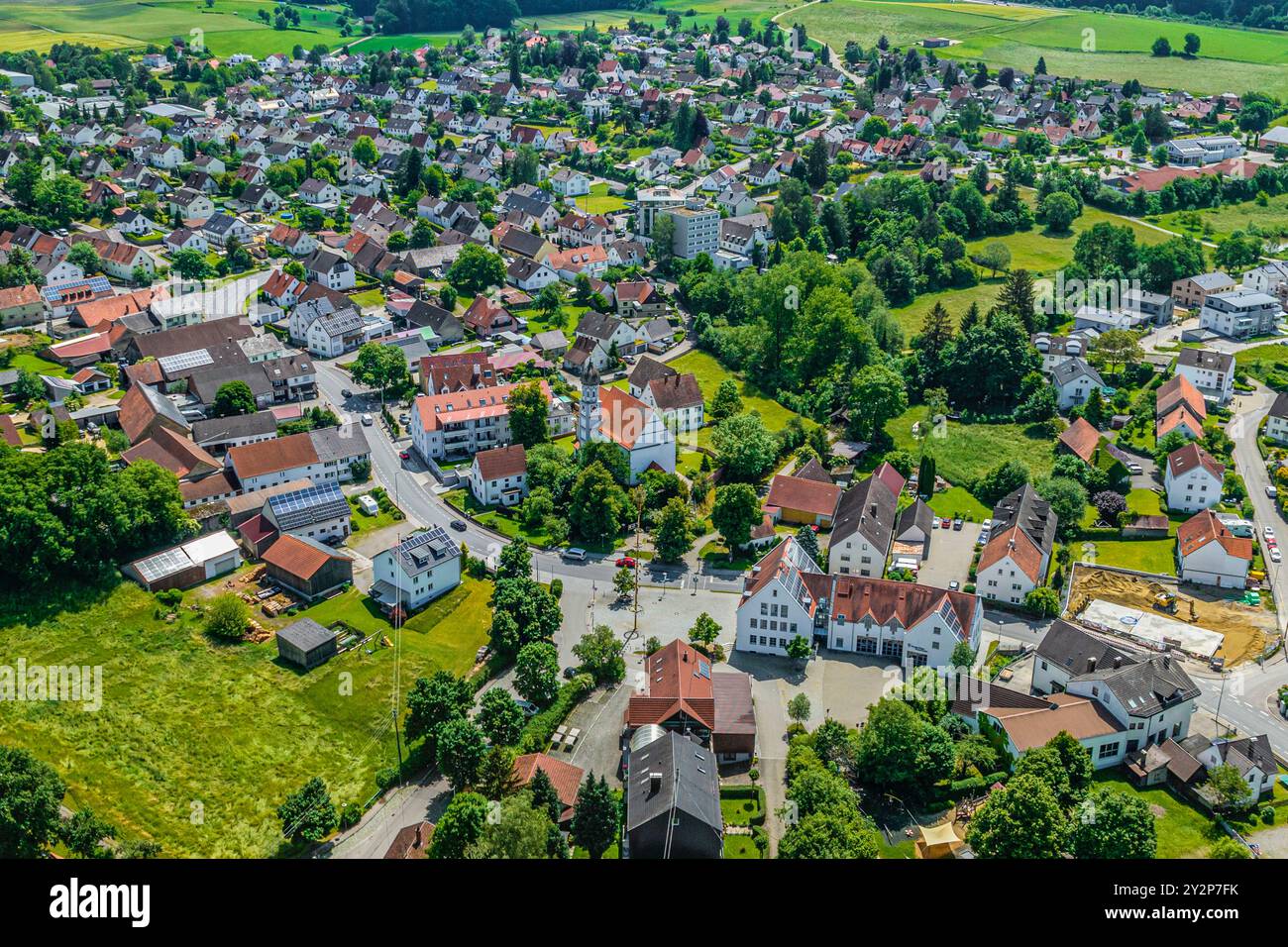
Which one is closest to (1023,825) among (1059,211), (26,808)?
(26,808)

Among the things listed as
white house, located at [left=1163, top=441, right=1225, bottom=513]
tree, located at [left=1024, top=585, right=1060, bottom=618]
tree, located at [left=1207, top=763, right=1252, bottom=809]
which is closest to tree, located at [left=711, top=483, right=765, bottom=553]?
tree, located at [left=1024, top=585, right=1060, bottom=618]

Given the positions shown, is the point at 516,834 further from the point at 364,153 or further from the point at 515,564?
the point at 364,153

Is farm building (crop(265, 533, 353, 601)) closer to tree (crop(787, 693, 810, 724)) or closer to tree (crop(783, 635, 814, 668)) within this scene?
tree (crop(783, 635, 814, 668))

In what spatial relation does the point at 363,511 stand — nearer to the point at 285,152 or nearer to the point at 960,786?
the point at 960,786

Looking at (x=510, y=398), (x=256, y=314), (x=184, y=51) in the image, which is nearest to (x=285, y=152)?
(x=256, y=314)

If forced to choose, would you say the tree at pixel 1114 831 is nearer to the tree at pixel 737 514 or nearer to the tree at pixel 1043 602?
the tree at pixel 1043 602

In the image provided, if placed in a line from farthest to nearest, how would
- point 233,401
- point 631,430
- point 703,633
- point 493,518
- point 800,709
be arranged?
point 233,401 → point 631,430 → point 493,518 → point 703,633 → point 800,709
